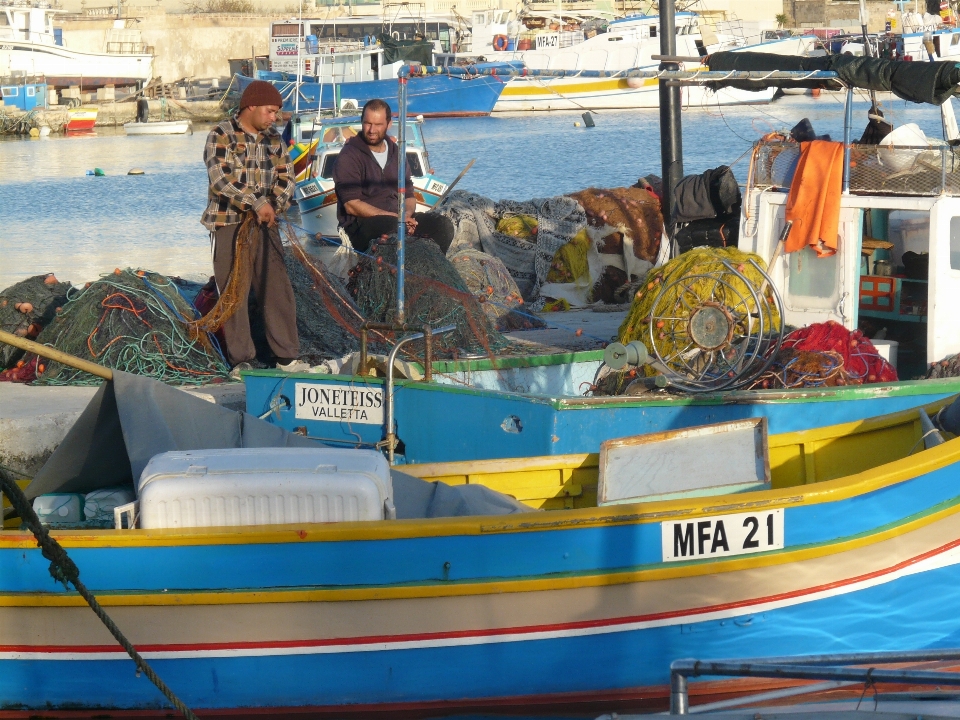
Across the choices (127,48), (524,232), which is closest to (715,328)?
(524,232)

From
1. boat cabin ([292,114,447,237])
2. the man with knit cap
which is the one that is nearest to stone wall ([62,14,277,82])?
boat cabin ([292,114,447,237])

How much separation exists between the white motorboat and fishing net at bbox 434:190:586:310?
50935mm

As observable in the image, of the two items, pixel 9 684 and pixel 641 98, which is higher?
pixel 641 98

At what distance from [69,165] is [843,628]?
34278 mm

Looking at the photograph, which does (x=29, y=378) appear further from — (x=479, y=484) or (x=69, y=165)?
(x=69, y=165)

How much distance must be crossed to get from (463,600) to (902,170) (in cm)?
432

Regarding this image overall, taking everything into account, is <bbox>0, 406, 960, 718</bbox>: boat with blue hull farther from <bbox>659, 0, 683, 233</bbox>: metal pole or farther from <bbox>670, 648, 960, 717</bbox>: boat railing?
<bbox>659, 0, 683, 233</bbox>: metal pole

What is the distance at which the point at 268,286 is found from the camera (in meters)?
8.48

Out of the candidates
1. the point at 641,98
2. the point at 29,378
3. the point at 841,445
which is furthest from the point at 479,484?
the point at 641,98

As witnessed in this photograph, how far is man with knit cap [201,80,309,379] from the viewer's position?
820 centimetres

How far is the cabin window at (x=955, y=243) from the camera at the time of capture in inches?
292

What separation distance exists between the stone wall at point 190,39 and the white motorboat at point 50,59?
6.59m

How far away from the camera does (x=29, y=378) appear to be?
8977 millimetres

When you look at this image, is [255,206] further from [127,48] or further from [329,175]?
[127,48]
